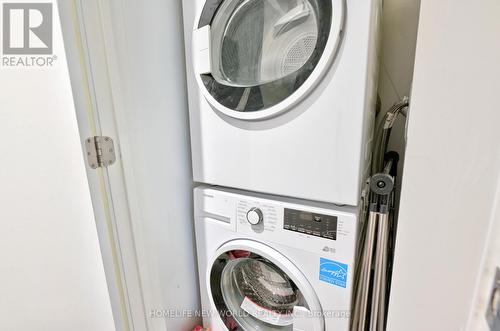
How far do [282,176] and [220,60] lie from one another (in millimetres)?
489

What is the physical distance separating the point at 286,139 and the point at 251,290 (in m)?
0.75

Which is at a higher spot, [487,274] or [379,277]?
[487,274]

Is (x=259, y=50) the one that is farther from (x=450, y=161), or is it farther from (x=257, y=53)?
(x=450, y=161)

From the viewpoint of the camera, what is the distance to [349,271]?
2.37 ft

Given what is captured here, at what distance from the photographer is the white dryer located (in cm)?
64

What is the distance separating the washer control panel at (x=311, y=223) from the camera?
0.73m

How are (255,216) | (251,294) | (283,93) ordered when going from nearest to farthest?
(283,93) → (255,216) → (251,294)

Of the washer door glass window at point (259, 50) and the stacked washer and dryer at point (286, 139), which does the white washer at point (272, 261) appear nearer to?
the stacked washer and dryer at point (286, 139)

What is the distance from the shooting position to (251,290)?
1.08 meters

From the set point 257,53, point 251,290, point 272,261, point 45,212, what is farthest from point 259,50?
point 251,290

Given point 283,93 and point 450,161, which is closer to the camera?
point 450,161

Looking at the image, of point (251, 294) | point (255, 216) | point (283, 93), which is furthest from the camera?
point (251, 294)

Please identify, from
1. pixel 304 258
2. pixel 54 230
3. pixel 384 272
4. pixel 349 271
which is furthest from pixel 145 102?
pixel 384 272

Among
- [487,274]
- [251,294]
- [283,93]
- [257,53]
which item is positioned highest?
[257,53]
